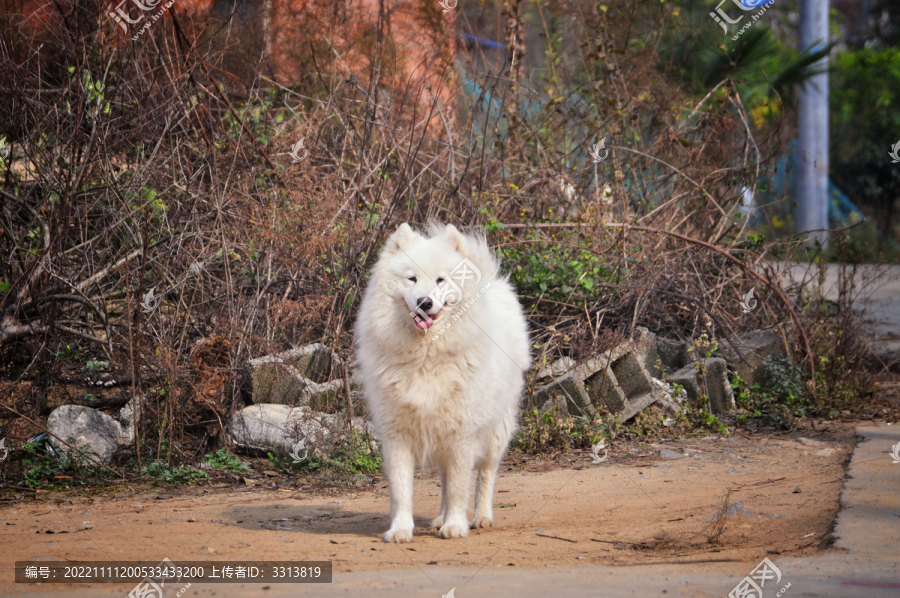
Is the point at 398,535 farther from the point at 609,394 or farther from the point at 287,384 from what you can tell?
the point at 609,394

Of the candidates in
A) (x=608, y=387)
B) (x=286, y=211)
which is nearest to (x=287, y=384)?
(x=286, y=211)

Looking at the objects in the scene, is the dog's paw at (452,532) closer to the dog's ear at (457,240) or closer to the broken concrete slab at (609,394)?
the dog's ear at (457,240)

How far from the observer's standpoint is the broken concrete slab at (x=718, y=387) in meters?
7.73

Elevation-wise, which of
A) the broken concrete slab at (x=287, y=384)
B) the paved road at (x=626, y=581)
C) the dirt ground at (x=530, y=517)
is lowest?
the dirt ground at (x=530, y=517)

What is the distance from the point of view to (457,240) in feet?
15.4

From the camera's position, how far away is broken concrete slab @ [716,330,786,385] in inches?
315

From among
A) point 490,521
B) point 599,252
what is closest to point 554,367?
point 599,252

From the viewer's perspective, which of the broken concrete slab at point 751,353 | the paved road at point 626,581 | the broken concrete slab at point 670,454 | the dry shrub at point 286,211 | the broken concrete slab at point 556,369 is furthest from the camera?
the broken concrete slab at point 751,353

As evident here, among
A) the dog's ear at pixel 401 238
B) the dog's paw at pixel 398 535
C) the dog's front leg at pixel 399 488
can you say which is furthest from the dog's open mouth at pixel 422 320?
the dog's paw at pixel 398 535

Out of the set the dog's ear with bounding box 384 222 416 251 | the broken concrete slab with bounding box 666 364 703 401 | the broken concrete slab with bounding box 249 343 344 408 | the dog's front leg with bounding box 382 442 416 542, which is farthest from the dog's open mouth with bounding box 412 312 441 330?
the broken concrete slab with bounding box 666 364 703 401

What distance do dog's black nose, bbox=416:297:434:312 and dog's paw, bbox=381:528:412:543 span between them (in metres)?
1.26

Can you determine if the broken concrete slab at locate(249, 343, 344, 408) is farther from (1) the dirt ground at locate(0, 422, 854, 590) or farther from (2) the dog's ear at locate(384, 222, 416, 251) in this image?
(2) the dog's ear at locate(384, 222, 416, 251)

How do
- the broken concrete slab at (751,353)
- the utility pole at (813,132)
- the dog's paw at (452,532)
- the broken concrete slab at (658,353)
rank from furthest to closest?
the utility pole at (813,132)
the broken concrete slab at (751,353)
the broken concrete slab at (658,353)
the dog's paw at (452,532)

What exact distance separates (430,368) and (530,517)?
4.20ft
